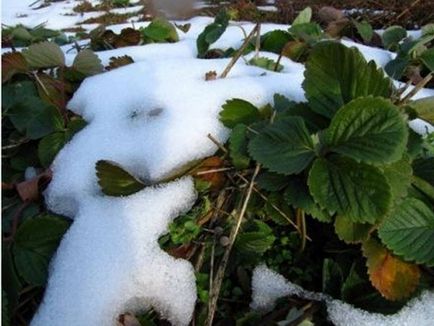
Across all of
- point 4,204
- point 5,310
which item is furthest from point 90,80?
point 5,310

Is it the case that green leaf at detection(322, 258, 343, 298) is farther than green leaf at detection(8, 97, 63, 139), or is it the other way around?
green leaf at detection(8, 97, 63, 139)

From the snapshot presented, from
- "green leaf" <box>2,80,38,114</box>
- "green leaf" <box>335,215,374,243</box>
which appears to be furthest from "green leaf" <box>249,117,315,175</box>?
"green leaf" <box>2,80,38,114</box>

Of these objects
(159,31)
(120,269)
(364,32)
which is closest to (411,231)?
(120,269)

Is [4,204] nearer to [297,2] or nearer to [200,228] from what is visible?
[200,228]

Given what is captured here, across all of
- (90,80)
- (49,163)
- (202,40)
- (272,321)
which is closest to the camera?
(272,321)

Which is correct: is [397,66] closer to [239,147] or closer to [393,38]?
[393,38]

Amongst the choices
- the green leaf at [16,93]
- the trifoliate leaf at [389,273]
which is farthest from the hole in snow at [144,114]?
the trifoliate leaf at [389,273]

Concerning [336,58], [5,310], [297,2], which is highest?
[336,58]

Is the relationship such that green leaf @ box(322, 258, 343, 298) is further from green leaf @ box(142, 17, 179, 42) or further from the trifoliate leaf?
green leaf @ box(142, 17, 179, 42)
